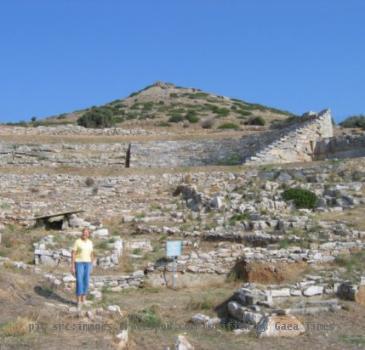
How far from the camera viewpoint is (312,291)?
1067cm

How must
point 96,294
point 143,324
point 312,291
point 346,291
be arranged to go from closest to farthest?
point 143,324 → point 346,291 → point 312,291 → point 96,294

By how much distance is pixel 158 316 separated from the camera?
9.95m

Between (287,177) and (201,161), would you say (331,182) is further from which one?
(201,161)

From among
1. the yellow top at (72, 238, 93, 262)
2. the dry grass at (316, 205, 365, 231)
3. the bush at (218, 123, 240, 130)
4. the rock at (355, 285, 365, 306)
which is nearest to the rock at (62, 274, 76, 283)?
the yellow top at (72, 238, 93, 262)

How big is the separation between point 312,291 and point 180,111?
2078 inches

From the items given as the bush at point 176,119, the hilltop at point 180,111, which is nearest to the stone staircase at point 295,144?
the hilltop at point 180,111

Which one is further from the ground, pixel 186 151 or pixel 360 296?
pixel 186 151

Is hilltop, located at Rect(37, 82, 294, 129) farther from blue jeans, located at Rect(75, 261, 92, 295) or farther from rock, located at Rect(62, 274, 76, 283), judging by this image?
blue jeans, located at Rect(75, 261, 92, 295)

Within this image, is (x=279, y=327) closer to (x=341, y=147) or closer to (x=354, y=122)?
(x=341, y=147)

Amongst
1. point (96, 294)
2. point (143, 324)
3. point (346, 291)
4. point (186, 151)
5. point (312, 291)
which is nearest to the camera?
point (143, 324)

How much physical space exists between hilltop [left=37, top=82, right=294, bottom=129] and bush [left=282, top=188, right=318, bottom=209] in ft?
94.9

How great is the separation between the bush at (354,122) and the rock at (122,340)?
4375 cm

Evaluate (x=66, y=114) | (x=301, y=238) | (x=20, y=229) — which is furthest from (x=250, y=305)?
(x=66, y=114)

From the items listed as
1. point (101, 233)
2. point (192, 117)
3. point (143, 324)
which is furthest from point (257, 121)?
point (143, 324)
